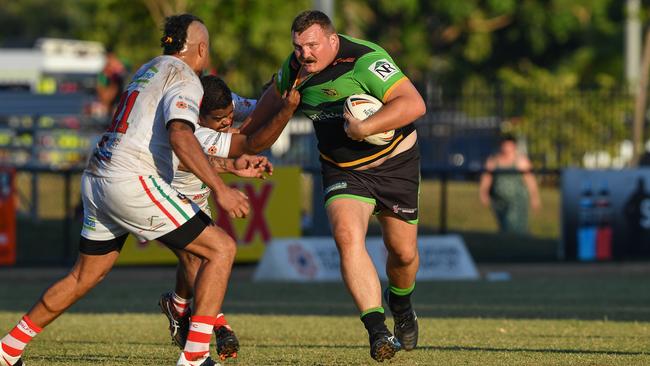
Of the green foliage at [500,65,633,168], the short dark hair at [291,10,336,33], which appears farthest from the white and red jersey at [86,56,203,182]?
the green foliage at [500,65,633,168]

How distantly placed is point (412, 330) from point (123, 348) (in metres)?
1.99

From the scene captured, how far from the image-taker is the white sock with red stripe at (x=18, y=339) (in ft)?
25.7

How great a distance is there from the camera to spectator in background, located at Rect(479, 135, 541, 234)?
19469 millimetres

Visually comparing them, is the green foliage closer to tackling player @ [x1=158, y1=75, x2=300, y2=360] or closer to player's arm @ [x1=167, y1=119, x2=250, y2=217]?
tackling player @ [x1=158, y1=75, x2=300, y2=360]

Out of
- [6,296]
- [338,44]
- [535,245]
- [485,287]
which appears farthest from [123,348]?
[535,245]

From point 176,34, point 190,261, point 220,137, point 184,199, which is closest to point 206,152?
point 220,137

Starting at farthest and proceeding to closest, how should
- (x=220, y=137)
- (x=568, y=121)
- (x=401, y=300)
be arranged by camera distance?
(x=568, y=121)
(x=401, y=300)
(x=220, y=137)

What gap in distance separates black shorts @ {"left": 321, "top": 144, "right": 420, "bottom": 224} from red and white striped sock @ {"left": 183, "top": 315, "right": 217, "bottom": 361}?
4.54 ft

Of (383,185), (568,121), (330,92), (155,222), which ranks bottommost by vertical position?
(568,121)

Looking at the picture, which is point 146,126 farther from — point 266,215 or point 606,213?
point 606,213

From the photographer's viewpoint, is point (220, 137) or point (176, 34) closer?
point (176, 34)

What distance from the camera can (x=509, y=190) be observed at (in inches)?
775

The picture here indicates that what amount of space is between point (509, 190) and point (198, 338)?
12.7m

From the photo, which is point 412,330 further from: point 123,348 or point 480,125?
point 480,125
